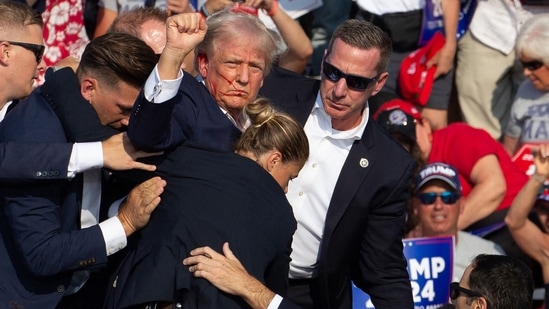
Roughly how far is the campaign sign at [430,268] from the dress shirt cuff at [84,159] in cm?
275

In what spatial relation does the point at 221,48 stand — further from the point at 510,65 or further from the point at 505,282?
the point at 510,65

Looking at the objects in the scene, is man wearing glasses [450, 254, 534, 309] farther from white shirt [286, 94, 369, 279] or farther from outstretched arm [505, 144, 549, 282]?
outstretched arm [505, 144, 549, 282]

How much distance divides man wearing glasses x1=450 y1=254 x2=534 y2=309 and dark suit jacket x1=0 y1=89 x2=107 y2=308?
6.22 ft

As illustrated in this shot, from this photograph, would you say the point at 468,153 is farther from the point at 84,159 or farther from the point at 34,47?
the point at 84,159

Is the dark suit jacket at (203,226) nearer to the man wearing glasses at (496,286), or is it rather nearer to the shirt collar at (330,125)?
the shirt collar at (330,125)

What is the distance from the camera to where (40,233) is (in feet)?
14.9

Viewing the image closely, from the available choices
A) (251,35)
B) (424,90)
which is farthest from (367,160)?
(424,90)

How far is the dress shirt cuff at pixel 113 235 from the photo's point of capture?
466 centimetres

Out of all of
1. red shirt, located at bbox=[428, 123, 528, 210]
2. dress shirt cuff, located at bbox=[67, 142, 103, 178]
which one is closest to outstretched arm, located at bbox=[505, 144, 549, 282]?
red shirt, located at bbox=[428, 123, 528, 210]

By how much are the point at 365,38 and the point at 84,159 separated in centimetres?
164

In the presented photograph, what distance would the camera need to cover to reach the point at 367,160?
5.58 meters


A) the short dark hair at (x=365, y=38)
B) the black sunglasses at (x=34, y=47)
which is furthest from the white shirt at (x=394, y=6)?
the black sunglasses at (x=34, y=47)

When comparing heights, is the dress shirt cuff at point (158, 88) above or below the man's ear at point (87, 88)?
above

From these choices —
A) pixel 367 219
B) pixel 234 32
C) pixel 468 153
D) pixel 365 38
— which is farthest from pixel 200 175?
pixel 468 153
